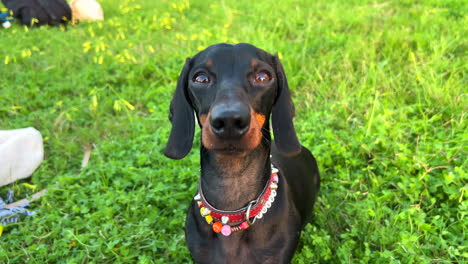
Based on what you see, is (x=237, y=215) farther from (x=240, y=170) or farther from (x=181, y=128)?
(x=181, y=128)

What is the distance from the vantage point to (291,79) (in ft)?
15.8

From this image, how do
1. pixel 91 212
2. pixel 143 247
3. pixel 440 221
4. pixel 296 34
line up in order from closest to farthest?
1. pixel 440 221
2. pixel 143 247
3. pixel 91 212
4. pixel 296 34

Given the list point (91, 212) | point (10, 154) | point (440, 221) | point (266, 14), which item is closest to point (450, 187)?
point (440, 221)

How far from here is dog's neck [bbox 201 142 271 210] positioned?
218 centimetres

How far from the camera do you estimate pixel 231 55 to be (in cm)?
215

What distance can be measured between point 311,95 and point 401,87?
1.02 m

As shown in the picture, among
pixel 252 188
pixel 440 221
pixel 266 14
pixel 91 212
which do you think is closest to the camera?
pixel 252 188

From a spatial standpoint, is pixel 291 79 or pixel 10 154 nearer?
pixel 10 154

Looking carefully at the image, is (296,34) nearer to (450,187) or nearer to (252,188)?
(450,187)

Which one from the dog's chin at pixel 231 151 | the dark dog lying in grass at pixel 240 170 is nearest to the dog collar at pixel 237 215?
the dark dog lying in grass at pixel 240 170

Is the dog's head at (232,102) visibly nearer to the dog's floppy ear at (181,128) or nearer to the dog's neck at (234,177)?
the dog's floppy ear at (181,128)

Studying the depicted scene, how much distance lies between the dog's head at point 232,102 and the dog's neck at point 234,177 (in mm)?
138

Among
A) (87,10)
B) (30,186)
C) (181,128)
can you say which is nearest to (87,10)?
(87,10)

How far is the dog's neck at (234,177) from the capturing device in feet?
7.14
